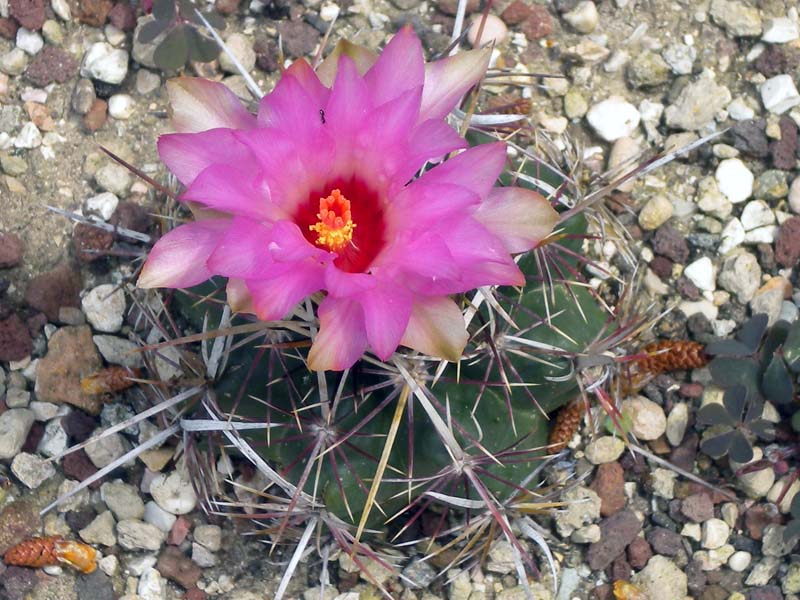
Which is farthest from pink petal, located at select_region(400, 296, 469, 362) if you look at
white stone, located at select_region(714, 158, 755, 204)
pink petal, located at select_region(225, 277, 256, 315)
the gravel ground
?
white stone, located at select_region(714, 158, 755, 204)

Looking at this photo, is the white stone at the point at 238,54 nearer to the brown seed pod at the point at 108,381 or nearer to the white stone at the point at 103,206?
the white stone at the point at 103,206

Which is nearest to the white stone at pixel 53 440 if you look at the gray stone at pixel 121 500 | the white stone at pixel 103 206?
the gray stone at pixel 121 500

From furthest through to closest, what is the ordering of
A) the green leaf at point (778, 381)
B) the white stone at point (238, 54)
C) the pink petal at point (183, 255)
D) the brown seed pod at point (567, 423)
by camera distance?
the white stone at point (238, 54)
the green leaf at point (778, 381)
the brown seed pod at point (567, 423)
the pink petal at point (183, 255)

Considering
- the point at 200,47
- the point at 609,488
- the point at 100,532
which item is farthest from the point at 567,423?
the point at 200,47

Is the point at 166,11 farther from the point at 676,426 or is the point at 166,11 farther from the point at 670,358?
the point at 676,426

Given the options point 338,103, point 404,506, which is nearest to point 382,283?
point 338,103
